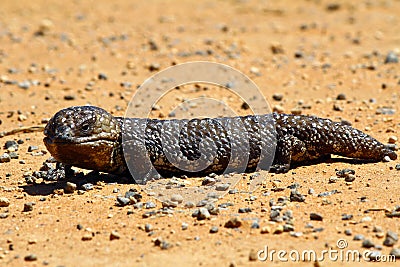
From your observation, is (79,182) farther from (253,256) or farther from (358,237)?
(358,237)

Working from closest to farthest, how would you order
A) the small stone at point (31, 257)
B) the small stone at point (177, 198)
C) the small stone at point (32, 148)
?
the small stone at point (31, 257)
the small stone at point (177, 198)
the small stone at point (32, 148)

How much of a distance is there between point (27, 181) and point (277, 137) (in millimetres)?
3047

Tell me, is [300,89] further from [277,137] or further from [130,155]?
[130,155]

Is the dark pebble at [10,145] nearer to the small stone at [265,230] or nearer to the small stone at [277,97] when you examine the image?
the small stone at [265,230]

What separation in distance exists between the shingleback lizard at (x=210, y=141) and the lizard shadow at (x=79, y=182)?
0.13m

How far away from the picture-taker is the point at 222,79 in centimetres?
1222

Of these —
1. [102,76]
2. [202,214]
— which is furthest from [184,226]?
[102,76]

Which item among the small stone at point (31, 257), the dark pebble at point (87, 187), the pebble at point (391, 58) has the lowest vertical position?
→ the small stone at point (31, 257)

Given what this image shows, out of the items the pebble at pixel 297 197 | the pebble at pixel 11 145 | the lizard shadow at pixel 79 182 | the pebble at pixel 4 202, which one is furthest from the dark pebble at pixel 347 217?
the pebble at pixel 11 145

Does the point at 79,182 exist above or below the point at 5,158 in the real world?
below

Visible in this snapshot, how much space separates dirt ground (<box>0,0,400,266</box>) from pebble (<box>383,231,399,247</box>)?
0.8 inches

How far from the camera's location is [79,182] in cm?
750

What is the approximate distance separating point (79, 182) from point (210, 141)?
1623mm

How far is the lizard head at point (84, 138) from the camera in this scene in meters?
7.07
